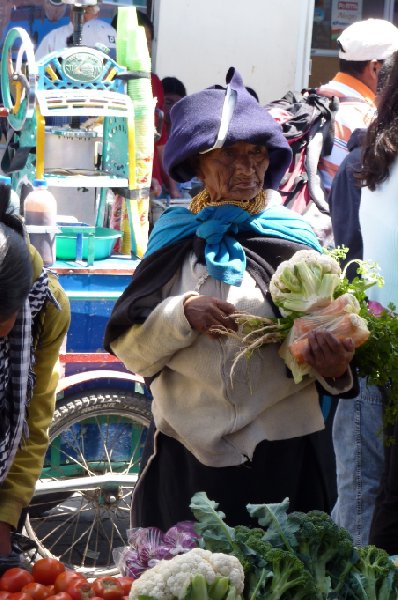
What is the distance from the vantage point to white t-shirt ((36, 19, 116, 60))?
6547 mm

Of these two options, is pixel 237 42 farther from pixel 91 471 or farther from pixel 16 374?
pixel 16 374

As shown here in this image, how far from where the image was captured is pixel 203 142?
2727mm

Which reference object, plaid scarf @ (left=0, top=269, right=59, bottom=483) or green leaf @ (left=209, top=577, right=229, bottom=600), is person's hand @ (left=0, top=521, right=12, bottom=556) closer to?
plaid scarf @ (left=0, top=269, right=59, bottom=483)

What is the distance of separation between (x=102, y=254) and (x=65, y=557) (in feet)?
4.18

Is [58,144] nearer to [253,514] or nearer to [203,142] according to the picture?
[203,142]

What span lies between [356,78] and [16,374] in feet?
10.4

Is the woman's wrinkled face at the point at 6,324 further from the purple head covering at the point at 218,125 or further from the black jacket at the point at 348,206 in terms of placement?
the black jacket at the point at 348,206

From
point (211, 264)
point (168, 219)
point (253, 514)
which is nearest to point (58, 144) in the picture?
point (168, 219)

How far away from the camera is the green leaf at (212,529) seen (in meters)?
2.17

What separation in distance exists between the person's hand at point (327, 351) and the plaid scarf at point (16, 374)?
2.23ft

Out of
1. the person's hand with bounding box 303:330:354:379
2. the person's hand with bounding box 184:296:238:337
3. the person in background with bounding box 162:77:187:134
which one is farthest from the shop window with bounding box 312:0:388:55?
the person's hand with bounding box 303:330:354:379

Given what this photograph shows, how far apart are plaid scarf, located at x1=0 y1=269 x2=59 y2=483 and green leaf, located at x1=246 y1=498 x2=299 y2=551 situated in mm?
640

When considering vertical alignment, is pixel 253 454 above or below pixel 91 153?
below

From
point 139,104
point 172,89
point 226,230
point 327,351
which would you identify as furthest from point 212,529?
point 172,89
